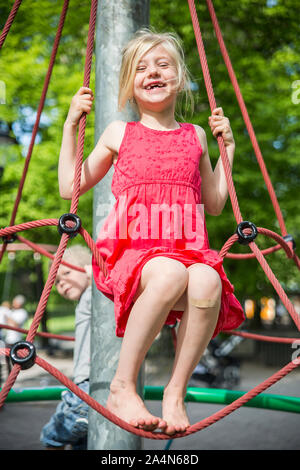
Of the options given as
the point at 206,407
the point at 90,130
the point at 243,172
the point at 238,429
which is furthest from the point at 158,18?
the point at 206,407

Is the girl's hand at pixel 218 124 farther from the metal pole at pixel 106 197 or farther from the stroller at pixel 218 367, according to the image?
the stroller at pixel 218 367

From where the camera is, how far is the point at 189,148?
5.34ft

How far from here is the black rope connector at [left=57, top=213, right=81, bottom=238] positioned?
146cm

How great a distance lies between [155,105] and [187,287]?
0.61 meters

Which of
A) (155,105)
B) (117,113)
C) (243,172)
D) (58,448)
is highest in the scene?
(243,172)

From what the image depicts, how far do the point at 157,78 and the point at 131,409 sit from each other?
985mm

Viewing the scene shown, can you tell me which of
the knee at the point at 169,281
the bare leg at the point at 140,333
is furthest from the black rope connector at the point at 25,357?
the knee at the point at 169,281

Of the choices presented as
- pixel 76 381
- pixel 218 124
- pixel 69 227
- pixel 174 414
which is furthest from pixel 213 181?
pixel 76 381

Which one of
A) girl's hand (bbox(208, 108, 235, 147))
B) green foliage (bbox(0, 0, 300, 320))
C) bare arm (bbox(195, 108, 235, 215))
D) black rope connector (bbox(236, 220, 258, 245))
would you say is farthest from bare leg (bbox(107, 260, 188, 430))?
green foliage (bbox(0, 0, 300, 320))

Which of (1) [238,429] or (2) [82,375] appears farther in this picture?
(1) [238,429]

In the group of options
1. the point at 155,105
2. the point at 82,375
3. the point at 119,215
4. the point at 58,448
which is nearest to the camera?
the point at 119,215

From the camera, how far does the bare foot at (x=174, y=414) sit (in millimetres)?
1344

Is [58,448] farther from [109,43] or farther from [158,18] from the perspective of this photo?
[158,18]

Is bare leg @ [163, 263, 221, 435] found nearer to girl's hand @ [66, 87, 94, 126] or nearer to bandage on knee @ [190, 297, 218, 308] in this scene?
bandage on knee @ [190, 297, 218, 308]
